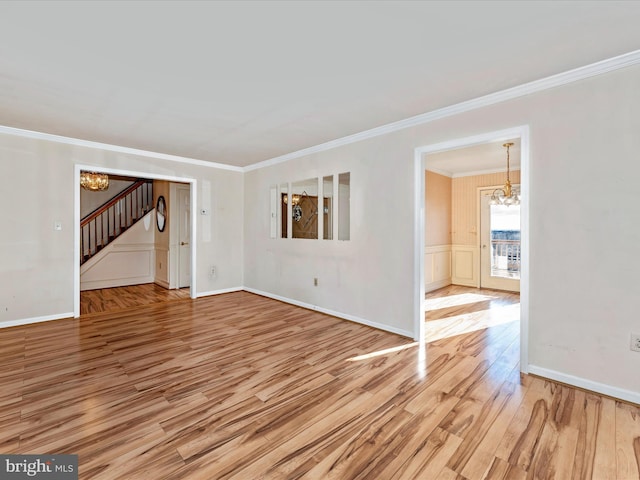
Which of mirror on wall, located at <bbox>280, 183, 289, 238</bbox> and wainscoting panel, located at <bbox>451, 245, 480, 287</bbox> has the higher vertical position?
mirror on wall, located at <bbox>280, 183, 289, 238</bbox>

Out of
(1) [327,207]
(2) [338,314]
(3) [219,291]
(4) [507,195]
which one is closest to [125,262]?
(3) [219,291]

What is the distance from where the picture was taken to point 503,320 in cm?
→ 432

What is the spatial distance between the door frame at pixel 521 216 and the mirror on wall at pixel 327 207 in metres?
1.42

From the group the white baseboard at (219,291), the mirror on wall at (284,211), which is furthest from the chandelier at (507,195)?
the white baseboard at (219,291)

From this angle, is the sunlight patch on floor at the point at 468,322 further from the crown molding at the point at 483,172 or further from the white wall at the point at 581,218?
the crown molding at the point at 483,172

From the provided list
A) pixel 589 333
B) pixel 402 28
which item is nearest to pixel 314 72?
pixel 402 28

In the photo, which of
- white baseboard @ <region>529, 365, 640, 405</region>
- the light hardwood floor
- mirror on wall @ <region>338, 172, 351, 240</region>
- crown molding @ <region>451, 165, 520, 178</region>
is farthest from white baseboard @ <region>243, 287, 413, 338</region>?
crown molding @ <region>451, 165, 520, 178</region>

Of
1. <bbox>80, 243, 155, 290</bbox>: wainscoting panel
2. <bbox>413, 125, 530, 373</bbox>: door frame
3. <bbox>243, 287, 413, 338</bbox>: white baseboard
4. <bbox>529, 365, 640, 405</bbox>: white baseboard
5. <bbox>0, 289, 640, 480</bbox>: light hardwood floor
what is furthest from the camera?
<bbox>80, 243, 155, 290</bbox>: wainscoting panel

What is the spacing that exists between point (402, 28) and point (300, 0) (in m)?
0.68

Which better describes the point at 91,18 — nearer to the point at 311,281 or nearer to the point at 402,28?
the point at 402,28

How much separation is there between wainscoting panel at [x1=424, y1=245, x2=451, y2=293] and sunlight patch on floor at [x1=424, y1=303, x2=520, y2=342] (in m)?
1.64

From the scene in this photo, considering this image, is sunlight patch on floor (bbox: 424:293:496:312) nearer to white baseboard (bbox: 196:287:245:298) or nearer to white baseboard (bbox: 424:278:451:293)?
white baseboard (bbox: 424:278:451:293)

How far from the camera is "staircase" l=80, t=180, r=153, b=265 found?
6.86m

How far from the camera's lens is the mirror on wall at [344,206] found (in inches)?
171
